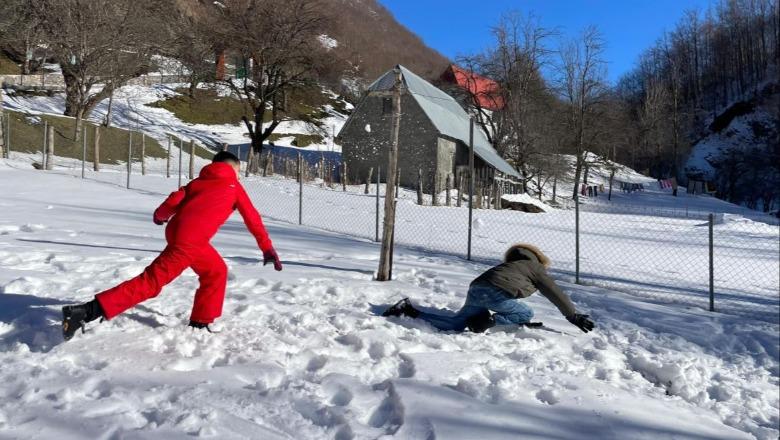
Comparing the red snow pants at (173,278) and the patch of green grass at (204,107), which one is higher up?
the patch of green grass at (204,107)

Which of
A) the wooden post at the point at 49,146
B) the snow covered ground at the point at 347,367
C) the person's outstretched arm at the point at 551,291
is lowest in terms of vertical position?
the snow covered ground at the point at 347,367

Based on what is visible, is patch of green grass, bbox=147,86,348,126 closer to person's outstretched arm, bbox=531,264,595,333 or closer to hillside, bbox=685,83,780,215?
person's outstretched arm, bbox=531,264,595,333

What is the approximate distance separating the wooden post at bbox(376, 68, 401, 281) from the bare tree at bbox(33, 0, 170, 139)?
72.9 feet

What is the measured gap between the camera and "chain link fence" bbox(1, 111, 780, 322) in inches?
343

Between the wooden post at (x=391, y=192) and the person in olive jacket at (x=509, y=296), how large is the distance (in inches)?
67.2

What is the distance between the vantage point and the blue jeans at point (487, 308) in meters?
4.62

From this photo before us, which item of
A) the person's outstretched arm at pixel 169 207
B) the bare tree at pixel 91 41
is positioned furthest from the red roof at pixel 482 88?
the person's outstretched arm at pixel 169 207

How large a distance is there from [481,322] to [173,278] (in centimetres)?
253

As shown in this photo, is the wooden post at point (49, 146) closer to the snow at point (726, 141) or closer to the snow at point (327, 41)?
the snow at point (327, 41)

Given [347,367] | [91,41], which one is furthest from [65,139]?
[347,367]

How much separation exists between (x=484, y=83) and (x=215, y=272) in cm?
4174

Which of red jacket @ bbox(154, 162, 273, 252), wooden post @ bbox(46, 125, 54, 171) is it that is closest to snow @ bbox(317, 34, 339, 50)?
wooden post @ bbox(46, 125, 54, 171)

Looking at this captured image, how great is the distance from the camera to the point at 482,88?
43.2 metres

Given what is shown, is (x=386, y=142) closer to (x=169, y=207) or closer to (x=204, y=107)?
(x=204, y=107)
